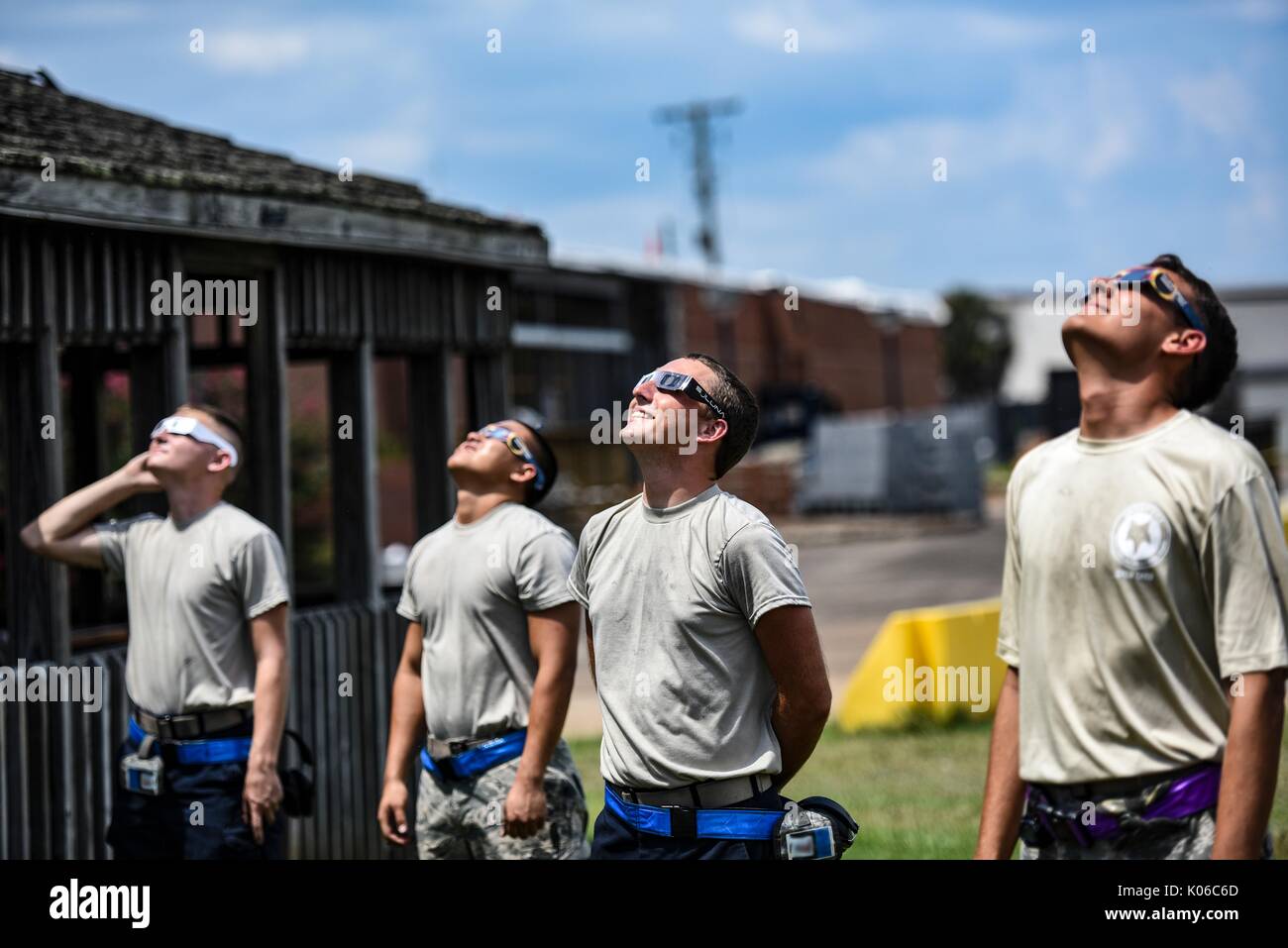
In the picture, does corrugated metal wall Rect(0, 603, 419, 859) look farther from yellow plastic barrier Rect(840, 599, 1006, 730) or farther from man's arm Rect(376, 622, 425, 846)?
yellow plastic barrier Rect(840, 599, 1006, 730)

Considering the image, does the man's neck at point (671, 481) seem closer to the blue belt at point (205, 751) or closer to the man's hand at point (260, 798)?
the man's hand at point (260, 798)

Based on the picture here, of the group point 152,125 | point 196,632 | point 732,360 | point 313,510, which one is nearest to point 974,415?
point 732,360

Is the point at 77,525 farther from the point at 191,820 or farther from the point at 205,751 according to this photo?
the point at 191,820

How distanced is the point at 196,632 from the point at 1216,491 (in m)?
3.28

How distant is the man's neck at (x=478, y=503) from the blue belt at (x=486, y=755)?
707 millimetres

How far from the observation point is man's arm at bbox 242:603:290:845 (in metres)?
4.87

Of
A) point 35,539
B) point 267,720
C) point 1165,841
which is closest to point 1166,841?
point 1165,841

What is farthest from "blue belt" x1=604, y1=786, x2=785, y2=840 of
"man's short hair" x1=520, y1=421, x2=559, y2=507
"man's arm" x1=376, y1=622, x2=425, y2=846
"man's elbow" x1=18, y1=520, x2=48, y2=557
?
"man's elbow" x1=18, y1=520, x2=48, y2=557

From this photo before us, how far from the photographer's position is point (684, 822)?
3.61 metres

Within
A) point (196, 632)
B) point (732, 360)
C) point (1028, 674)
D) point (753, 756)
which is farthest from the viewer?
point (732, 360)

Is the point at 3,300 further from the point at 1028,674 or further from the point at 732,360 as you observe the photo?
the point at 732,360

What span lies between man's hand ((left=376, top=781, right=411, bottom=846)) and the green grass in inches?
111

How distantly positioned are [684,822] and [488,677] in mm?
1345

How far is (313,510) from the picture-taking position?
1739 centimetres
